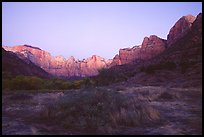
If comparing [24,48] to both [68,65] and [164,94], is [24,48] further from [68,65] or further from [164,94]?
[164,94]

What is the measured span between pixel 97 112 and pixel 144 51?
76.9m

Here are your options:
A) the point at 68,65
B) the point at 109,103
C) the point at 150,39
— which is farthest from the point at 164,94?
the point at 68,65

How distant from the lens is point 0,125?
→ 30.7 ft

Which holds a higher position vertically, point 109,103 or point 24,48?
point 24,48

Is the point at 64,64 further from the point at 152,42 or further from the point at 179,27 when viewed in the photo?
the point at 179,27

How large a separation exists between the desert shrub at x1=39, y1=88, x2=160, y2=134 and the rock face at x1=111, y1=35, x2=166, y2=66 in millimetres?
70055

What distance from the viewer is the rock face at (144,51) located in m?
81.2

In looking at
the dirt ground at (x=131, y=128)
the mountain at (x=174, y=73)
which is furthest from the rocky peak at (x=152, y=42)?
the dirt ground at (x=131, y=128)

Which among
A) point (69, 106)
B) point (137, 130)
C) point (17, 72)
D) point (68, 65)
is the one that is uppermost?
point (68, 65)

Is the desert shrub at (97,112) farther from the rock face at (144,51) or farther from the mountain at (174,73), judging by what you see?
the rock face at (144,51)

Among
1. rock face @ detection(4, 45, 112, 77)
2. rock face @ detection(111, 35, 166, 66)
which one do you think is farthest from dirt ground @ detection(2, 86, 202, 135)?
rock face @ detection(4, 45, 112, 77)

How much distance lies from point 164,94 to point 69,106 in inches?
353

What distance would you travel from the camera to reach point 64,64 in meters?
128

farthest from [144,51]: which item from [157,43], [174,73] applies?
[174,73]
